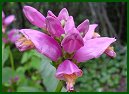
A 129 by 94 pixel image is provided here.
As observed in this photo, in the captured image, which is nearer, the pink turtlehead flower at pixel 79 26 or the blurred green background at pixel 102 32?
the pink turtlehead flower at pixel 79 26

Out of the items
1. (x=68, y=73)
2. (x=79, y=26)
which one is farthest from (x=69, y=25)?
(x=68, y=73)

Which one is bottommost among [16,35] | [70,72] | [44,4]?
[44,4]

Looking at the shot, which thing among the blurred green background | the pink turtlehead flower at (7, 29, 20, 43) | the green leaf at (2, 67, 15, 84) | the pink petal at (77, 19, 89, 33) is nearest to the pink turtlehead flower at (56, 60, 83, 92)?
the pink petal at (77, 19, 89, 33)

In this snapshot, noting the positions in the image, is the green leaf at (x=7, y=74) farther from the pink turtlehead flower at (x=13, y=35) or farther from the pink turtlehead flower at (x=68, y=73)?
the pink turtlehead flower at (x=68, y=73)

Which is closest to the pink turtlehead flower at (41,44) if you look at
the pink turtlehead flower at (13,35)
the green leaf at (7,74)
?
the green leaf at (7,74)

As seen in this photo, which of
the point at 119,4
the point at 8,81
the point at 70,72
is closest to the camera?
the point at 70,72

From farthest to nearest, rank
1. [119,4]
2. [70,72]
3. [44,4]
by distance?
[119,4] < [44,4] < [70,72]

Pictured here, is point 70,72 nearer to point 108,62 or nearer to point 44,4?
point 44,4

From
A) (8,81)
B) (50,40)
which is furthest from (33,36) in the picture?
(8,81)

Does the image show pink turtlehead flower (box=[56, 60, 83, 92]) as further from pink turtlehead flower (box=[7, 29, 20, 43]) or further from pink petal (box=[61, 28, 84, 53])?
pink turtlehead flower (box=[7, 29, 20, 43])
